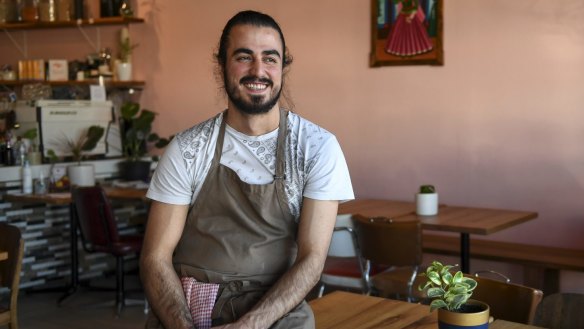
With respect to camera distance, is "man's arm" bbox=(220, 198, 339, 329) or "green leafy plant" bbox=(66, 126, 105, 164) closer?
"man's arm" bbox=(220, 198, 339, 329)

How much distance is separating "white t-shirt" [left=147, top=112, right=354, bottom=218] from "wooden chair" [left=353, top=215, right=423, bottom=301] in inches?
72.1

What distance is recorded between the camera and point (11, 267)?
3490mm

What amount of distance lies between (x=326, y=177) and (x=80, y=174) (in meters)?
4.28

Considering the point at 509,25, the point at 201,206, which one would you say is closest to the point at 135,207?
the point at 509,25

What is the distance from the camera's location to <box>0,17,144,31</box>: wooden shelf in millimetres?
7090

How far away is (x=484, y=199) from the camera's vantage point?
17.0 feet

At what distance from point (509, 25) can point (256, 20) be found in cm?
322

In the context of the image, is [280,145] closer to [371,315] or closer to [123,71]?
[371,315]

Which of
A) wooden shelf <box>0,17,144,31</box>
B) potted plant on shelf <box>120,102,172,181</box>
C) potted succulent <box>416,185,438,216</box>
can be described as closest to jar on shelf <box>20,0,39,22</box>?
wooden shelf <box>0,17,144,31</box>

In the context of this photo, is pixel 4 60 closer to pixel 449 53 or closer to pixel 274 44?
pixel 449 53

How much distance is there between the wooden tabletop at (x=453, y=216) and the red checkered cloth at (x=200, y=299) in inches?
89.2

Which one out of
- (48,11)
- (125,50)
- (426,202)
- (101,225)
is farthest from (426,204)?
(48,11)

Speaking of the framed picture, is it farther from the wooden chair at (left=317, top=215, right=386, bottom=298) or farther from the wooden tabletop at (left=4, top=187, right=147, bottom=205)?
the wooden tabletop at (left=4, top=187, right=147, bottom=205)

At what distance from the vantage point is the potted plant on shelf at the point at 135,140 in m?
6.45
